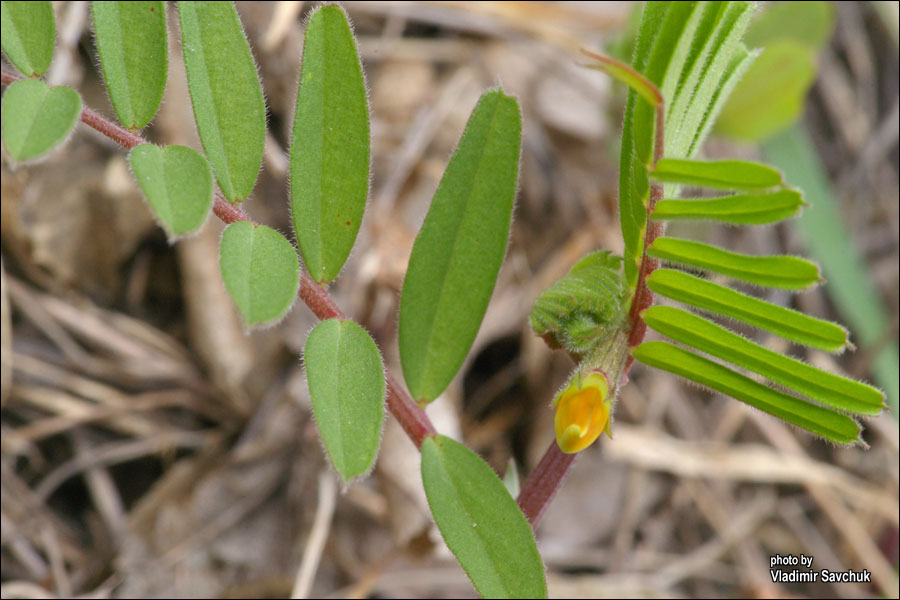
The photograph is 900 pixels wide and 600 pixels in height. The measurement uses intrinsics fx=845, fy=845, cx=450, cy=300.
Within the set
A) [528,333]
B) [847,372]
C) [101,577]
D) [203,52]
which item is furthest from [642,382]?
[203,52]

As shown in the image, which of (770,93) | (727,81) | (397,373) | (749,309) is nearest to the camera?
(749,309)

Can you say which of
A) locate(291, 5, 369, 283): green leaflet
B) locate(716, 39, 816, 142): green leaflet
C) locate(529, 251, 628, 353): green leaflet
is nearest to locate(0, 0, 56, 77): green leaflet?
locate(291, 5, 369, 283): green leaflet

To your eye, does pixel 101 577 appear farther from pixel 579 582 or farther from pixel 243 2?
pixel 243 2

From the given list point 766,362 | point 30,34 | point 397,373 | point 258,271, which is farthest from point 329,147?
point 397,373

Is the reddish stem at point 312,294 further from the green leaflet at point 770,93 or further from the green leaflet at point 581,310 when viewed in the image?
the green leaflet at point 770,93

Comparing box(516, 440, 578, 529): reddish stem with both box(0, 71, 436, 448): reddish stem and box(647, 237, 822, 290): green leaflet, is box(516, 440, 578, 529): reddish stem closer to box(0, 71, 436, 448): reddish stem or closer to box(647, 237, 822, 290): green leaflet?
box(0, 71, 436, 448): reddish stem

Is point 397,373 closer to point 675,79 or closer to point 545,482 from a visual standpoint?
point 545,482

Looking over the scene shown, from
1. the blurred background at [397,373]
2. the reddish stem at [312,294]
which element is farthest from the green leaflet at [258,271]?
the blurred background at [397,373]
